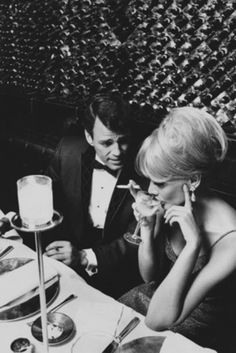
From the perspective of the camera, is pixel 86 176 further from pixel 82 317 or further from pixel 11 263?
pixel 82 317

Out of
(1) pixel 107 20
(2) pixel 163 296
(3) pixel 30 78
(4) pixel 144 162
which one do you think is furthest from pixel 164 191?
(3) pixel 30 78

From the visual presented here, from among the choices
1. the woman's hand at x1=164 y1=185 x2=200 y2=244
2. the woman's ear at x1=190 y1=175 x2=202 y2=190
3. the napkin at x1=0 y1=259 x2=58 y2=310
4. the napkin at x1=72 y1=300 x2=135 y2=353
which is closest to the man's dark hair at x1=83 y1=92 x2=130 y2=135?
the woman's ear at x1=190 y1=175 x2=202 y2=190

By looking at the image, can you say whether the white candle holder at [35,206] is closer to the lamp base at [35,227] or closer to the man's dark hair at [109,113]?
the lamp base at [35,227]

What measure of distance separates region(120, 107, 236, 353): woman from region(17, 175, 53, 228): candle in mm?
688

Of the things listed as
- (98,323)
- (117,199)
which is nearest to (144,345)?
(98,323)

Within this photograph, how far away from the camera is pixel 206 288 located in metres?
1.52

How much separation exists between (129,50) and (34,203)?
2.48 meters

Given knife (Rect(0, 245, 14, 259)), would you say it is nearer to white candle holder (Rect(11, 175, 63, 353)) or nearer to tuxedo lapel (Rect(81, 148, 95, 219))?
tuxedo lapel (Rect(81, 148, 95, 219))

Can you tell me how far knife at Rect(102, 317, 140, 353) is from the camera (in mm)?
1222

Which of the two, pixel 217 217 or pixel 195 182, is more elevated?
pixel 195 182

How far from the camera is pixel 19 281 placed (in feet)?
4.82

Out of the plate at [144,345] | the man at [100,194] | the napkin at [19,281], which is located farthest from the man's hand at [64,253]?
the plate at [144,345]

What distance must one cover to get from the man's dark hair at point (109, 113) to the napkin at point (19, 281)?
988 mm

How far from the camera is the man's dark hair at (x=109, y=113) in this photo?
2.21 metres
